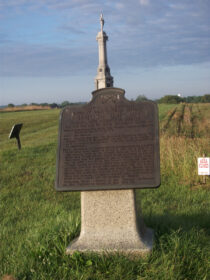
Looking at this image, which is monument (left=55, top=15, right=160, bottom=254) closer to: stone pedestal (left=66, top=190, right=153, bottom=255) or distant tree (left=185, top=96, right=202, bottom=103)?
stone pedestal (left=66, top=190, right=153, bottom=255)

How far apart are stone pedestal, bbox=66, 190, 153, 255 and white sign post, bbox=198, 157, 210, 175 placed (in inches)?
135

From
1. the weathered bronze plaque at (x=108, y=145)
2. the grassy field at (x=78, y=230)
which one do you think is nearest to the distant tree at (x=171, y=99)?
the grassy field at (x=78, y=230)

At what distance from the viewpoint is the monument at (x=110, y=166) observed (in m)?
3.88

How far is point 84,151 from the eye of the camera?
4.09m

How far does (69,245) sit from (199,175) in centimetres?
435

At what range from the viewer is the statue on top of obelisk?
89.6ft

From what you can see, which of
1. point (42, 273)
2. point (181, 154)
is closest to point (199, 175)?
point (181, 154)

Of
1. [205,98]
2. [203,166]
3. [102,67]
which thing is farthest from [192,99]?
[203,166]

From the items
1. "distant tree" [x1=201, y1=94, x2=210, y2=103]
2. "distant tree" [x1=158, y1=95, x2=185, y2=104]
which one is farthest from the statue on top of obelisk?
"distant tree" [x1=201, y1=94, x2=210, y2=103]

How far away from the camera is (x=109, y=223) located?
3951 mm

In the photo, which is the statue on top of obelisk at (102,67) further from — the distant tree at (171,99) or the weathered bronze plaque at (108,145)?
the distant tree at (171,99)

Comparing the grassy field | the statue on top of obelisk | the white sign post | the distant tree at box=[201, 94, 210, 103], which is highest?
the distant tree at box=[201, 94, 210, 103]

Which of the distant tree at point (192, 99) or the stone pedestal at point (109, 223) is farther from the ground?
the distant tree at point (192, 99)

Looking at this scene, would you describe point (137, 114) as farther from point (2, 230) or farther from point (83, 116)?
point (2, 230)
